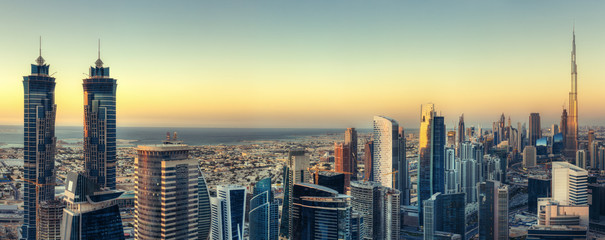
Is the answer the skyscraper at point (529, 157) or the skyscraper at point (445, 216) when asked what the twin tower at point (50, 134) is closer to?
the skyscraper at point (445, 216)

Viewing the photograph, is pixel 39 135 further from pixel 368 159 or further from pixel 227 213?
pixel 368 159

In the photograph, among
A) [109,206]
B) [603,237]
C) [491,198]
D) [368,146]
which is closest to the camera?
[109,206]

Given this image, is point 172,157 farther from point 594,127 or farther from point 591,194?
point 594,127

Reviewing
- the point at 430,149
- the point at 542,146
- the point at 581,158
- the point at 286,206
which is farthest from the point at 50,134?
the point at 542,146

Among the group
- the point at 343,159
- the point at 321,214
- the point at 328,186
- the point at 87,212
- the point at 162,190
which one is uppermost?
the point at 162,190

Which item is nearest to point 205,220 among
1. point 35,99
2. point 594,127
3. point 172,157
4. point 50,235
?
point 172,157

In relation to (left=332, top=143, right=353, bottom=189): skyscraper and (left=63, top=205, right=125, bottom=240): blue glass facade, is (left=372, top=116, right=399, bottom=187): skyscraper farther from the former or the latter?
(left=63, top=205, right=125, bottom=240): blue glass facade
